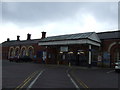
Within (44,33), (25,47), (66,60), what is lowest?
(66,60)

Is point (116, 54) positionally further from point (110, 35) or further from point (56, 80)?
point (56, 80)

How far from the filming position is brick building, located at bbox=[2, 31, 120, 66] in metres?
27.5

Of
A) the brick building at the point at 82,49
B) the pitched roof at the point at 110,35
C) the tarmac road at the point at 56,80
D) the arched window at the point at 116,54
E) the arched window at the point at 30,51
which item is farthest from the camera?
the arched window at the point at 30,51

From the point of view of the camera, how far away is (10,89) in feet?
28.1

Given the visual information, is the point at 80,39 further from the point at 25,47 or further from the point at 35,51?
the point at 25,47

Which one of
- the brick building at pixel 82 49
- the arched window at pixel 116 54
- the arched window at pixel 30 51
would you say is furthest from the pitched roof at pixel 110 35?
the arched window at pixel 30 51

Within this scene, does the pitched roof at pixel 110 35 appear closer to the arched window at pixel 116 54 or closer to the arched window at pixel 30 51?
the arched window at pixel 116 54

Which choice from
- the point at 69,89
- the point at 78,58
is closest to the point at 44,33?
the point at 78,58

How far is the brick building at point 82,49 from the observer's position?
27503 mm

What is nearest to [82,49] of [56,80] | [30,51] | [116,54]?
[116,54]

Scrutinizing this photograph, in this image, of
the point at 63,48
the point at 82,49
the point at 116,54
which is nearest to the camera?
the point at 116,54

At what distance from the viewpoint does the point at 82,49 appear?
32.0 m

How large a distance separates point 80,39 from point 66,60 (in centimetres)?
994

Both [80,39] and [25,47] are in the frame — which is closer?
[80,39]
